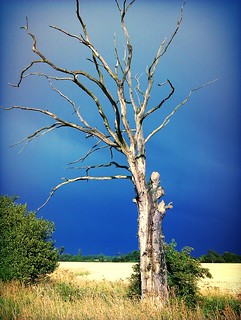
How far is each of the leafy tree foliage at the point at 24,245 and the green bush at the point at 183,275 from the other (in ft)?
19.9

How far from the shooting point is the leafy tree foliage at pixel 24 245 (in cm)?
1680

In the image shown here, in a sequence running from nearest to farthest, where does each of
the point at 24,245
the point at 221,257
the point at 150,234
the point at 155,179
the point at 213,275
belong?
the point at 150,234, the point at 155,179, the point at 24,245, the point at 213,275, the point at 221,257

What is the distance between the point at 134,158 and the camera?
12.2 m

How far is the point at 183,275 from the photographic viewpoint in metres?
12.7

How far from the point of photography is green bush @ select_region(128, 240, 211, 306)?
12.7m

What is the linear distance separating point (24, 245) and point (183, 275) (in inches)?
330

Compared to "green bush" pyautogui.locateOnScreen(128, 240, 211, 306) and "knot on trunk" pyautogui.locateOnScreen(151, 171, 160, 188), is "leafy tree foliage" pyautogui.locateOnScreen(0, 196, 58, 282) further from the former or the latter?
"knot on trunk" pyautogui.locateOnScreen(151, 171, 160, 188)

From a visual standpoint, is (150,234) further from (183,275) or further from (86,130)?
(86,130)

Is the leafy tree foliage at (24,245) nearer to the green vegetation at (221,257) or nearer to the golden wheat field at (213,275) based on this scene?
the golden wheat field at (213,275)

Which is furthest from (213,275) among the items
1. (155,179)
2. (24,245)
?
(155,179)

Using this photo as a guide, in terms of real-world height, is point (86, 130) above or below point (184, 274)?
Answer: above

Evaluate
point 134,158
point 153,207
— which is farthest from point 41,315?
point 134,158

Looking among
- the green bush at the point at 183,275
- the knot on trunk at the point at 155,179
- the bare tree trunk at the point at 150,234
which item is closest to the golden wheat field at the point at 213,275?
the green bush at the point at 183,275

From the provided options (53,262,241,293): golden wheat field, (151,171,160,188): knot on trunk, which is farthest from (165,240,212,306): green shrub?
(151,171,160,188): knot on trunk
